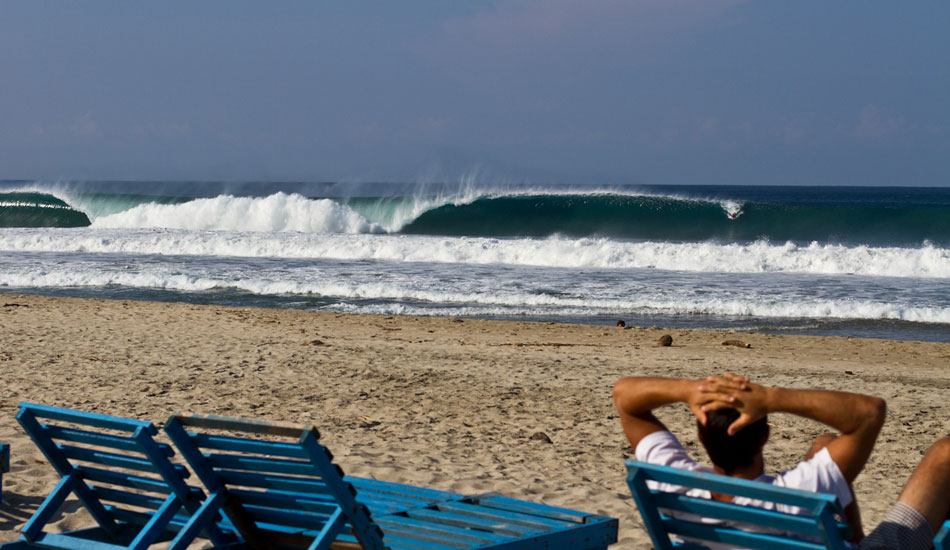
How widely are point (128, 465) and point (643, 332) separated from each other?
8.89m

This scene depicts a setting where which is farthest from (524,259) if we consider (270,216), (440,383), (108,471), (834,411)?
(834,411)

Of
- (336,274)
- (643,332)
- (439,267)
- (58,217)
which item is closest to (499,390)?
(643,332)

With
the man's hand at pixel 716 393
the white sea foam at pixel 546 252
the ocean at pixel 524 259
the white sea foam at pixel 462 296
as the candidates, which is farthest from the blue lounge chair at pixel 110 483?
the white sea foam at pixel 546 252

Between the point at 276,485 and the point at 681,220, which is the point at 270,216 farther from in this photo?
the point at 276,485

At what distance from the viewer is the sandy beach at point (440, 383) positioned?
214 inches

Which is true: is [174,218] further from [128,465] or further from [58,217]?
[128,465]

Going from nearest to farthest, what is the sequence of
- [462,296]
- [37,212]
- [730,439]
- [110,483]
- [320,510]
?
[730,439] < [320,510] < [110,483] < [462,296] < [37,212]

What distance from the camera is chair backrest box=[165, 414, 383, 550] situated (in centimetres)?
281

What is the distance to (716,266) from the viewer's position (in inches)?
817

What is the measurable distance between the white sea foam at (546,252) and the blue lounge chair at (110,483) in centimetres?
1788

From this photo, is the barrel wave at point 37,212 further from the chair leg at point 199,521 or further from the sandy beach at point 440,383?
the chair leg at point 199,521

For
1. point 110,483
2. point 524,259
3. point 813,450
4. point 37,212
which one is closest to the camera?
point 813,450

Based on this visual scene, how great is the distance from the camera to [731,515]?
255cm

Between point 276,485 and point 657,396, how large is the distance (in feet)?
4.01
